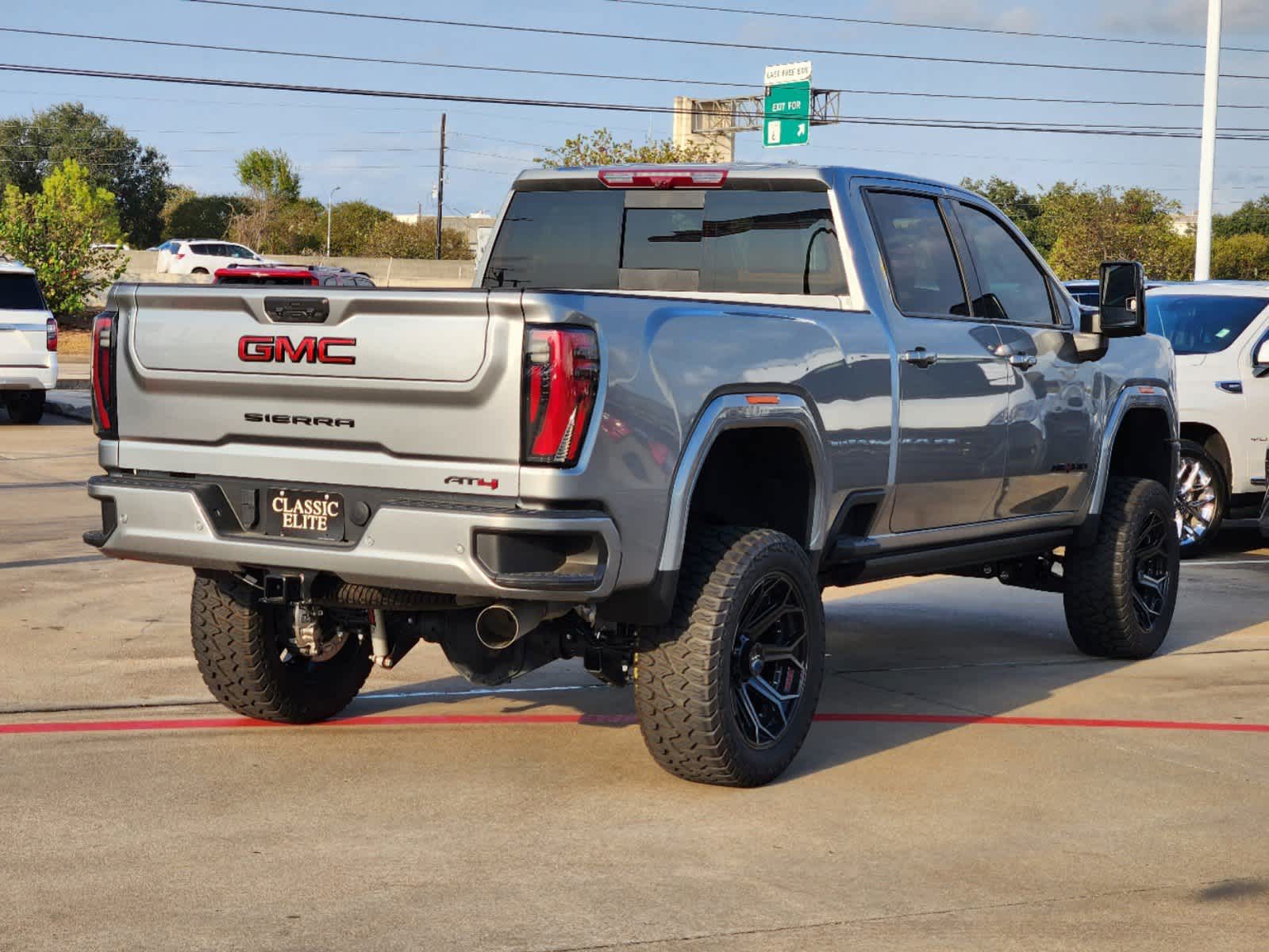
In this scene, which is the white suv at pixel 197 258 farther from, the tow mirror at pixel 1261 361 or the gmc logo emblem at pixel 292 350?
the gmc logo emblem at pixel 292 350

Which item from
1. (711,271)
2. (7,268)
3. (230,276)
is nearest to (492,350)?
(711,271)

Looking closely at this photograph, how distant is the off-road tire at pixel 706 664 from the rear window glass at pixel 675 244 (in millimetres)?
1388

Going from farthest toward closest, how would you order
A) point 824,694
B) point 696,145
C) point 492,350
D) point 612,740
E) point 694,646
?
point 696,145
point 824,694
point 612,740
point 694,646
point 492,350

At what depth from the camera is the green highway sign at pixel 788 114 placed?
52.4 meters

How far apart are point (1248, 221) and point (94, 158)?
7290cm

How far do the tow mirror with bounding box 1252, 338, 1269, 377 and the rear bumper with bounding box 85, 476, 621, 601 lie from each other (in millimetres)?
8091

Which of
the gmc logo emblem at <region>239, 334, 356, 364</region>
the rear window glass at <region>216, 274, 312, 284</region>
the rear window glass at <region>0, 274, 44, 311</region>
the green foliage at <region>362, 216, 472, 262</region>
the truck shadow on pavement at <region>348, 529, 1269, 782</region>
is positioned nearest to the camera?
the gmc logo emblem at <region>239, 334, 356, 364</region>

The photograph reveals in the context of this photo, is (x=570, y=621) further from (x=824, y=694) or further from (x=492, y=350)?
(x=824, y=694)

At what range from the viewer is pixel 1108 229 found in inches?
2598

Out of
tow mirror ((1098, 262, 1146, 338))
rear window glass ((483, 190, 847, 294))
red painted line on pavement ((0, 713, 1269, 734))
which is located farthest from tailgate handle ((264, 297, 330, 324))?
tow mirror ((1098, 262, 1146, 338))

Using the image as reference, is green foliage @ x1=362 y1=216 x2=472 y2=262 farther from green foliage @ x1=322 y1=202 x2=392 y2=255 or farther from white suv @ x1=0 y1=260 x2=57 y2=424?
white suv @ x1=0 y1=260 x2=57 y2=424

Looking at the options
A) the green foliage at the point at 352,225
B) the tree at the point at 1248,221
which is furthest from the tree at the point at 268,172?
the tree at the point at 1248,221

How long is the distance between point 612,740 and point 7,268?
15.5m

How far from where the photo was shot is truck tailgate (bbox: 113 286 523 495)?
4871mm
